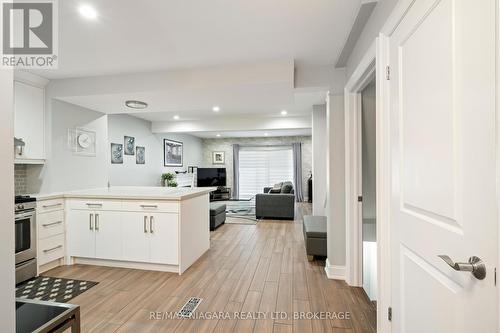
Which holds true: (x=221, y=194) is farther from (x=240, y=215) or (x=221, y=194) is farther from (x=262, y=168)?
(x=240, y=215)

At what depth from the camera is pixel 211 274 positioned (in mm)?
2764

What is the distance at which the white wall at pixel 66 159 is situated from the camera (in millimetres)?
3213

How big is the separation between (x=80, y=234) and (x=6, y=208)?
2820 mm

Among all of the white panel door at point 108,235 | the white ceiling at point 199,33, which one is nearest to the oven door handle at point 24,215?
the white panel door at point 108,235

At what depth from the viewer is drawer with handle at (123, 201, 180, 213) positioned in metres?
2.77

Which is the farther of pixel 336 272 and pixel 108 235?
pixel 108 235

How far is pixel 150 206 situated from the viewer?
2830mm

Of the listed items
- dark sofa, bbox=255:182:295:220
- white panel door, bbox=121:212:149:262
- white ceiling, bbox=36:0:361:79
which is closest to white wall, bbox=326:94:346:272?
white ceiling, bbox=36:0:361:79

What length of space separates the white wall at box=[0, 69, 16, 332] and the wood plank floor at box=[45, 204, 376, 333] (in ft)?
4.45

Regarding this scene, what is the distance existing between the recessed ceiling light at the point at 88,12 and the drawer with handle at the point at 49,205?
86.9 inches

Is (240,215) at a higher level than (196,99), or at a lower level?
lower

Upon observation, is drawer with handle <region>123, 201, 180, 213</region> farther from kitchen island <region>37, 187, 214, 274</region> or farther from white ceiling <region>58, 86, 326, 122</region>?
white ceiling <region>58, 86, 326, 122</region>

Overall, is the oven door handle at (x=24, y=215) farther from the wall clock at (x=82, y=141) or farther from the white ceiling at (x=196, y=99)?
the white ceiling at (x=196, y=99)

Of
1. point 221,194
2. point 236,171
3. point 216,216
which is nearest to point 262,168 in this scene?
point 236,171
